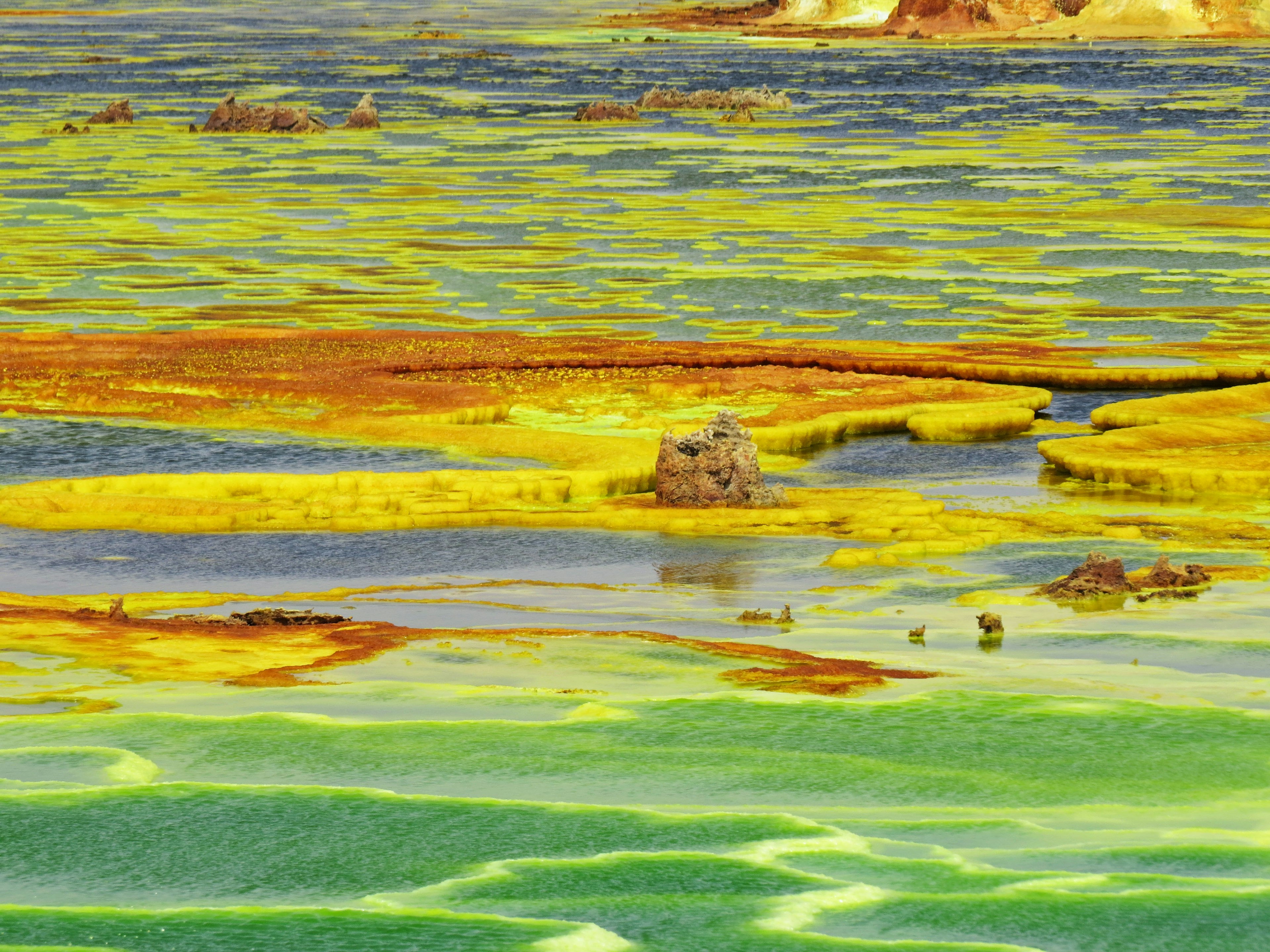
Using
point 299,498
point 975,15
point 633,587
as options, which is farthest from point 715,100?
point 633,587

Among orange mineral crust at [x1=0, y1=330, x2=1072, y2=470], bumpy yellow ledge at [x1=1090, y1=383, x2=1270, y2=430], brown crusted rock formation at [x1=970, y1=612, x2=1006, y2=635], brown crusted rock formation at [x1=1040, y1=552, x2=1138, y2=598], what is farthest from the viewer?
orange mineral crust at [x1=0, y1=330, x2=1072, y2=470]

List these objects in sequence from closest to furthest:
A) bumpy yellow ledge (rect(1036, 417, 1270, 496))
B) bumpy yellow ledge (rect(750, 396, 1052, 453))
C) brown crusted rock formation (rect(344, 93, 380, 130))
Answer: bumpy yellow ledge (rect(1036, 417, 1270, 496)) → bumpy yellow ledge (rect(750, 396, 1052, 453)) → brown crusted rock formation (rect(344, 93, 380, 130))

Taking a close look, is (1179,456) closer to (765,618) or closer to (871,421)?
(871,421)

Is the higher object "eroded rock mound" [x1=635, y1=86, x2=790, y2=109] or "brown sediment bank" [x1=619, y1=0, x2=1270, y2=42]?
"brown sediment bank" [x1=619, y1=0, x2=1270, y2=42]

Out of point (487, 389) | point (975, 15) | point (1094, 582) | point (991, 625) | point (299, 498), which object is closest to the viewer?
point (991, 625)

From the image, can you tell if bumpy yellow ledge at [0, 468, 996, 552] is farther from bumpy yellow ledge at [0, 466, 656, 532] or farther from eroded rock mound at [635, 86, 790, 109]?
eroded rock mound at [635, 86, 790, 109]

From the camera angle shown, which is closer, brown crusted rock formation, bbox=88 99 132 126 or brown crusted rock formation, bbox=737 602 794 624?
brown crusted rock formation, bbox=737 602 794 624

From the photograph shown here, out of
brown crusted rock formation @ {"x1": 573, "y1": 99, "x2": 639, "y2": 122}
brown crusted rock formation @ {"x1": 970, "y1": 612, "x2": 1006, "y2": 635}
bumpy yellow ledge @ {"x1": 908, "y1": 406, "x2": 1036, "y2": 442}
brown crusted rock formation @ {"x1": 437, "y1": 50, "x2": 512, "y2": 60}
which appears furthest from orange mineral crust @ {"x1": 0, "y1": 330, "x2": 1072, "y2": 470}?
brown crusted rock formation @ {"x1": 437, "y1": 50, "x2": 512, "y2": 60}

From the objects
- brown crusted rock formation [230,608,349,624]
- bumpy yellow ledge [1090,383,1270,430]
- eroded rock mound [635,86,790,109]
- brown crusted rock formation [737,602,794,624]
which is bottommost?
brown crusted rock formation [737,602,794,624]

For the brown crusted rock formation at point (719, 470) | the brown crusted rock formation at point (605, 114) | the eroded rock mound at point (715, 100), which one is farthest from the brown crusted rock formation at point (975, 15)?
the brown crusted rock formation at point (719, 470)
